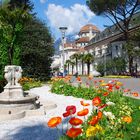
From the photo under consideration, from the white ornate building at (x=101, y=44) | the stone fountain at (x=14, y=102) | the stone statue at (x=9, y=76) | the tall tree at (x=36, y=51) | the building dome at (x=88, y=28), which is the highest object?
the building dome at (x=88, y=28)

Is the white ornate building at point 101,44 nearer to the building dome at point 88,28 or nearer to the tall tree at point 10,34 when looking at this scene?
the building dome at point 88,28

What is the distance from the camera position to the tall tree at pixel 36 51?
3325cm

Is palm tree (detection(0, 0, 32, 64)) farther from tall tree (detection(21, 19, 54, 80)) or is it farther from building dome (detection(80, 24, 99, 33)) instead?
building dome (detection(80, 24, 99, 33))

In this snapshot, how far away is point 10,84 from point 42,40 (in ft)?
69.3

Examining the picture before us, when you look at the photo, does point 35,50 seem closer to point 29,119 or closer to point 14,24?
point 14,24

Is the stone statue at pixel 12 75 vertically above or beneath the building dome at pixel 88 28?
beneath

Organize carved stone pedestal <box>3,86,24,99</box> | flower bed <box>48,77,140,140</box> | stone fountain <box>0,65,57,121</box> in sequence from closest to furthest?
flower bed <box>48,77,140,140</box> < stone fountain <box>0,65,57,121</box> < carved stone pedestal <box>3,86,24,99</box>

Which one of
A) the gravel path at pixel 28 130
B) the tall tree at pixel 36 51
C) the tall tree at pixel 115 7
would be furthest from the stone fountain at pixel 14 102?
the tall tree at pixel 115 7

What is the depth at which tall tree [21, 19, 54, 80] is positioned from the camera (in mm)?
33250

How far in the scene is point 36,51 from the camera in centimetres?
3341

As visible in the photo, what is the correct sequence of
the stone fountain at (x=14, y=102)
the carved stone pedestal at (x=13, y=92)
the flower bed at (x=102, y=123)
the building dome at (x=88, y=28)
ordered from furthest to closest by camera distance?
the building dome at (x=88, y=28) < the carved stone pedestal at (x=13, y=92) < the stone fountain at (x=14, y=102) < the flower bed at (x=102, y=123)

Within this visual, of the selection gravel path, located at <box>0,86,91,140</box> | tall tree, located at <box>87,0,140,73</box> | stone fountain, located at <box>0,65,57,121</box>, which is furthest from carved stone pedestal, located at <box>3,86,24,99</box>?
tall tree, located at <box>87,0,140,73</box>

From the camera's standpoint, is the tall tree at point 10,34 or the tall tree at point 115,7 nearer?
the tall tree at point 10,34

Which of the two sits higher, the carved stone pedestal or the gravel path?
the carved stone pedestal
